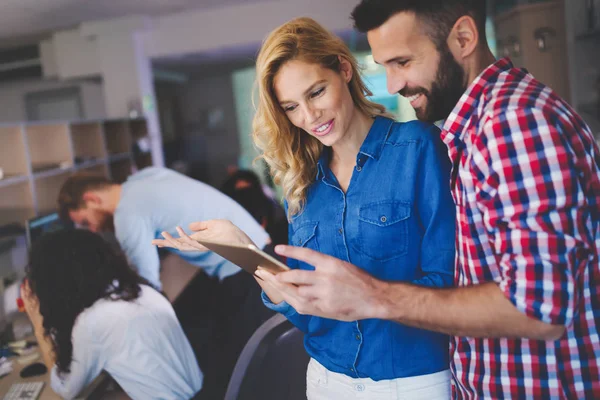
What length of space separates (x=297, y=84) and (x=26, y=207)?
2.56m

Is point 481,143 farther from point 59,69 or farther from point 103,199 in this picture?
point 59,69

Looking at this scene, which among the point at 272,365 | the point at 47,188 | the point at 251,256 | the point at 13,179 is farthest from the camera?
the point at 47,188

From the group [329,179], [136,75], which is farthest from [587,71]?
[136,75]

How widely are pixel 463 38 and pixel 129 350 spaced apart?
1.48 meters

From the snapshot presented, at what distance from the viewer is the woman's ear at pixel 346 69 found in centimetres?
107

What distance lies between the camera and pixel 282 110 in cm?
108

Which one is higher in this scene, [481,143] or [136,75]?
[136,75]

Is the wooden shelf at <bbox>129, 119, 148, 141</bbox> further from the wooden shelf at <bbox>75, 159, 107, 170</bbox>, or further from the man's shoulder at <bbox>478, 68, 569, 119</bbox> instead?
the man's shoulder at <bbox>478, 68, 569, 119</bbox>

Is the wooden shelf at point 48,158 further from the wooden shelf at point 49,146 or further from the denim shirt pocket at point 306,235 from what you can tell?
the denim shirt pocket at point 306,235

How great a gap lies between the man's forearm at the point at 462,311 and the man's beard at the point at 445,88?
0.33 m

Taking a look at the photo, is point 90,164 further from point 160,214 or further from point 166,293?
point 160,214

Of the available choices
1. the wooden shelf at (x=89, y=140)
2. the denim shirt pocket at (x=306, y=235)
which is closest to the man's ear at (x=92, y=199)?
the denim shirt pocket at (x=306, y=235)

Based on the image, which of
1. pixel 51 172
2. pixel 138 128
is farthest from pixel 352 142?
pixel 138 128

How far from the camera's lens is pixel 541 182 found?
60 centimetres
